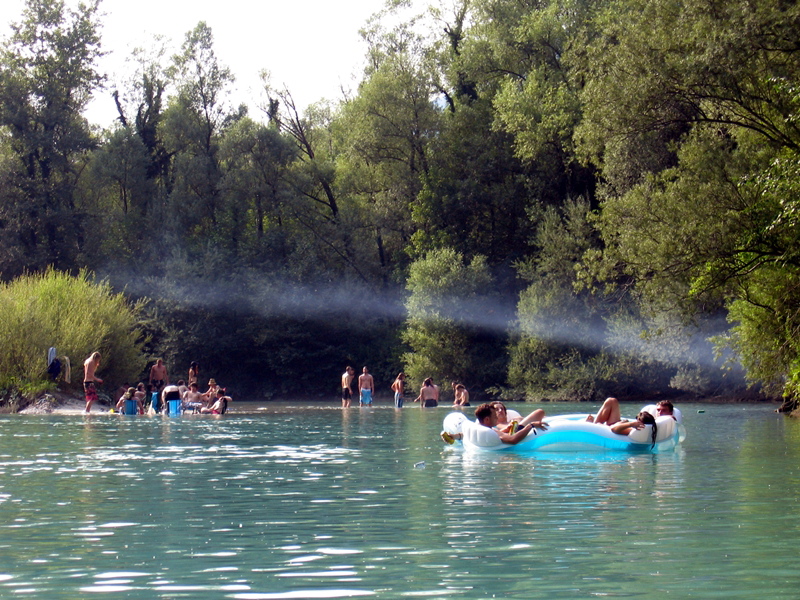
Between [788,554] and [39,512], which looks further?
[39,512]

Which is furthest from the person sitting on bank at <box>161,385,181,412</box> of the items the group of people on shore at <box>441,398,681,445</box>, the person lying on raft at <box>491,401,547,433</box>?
the group of people on shore at <box>441,398,681,445</box>

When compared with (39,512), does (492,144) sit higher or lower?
higher

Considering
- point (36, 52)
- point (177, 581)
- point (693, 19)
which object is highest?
point (36, 52)

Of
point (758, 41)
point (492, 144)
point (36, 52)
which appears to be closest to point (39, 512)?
point (758, 41)

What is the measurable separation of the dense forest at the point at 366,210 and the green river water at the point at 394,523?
2666 centimetres

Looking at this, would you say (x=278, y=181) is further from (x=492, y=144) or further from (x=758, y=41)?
(x=758, y=41)

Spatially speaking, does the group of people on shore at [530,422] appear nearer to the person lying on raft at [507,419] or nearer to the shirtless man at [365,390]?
the person lying on raft at [507,419]

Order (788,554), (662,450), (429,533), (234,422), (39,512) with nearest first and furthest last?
(788,554)
(429,533)
(39,512)
(662,450)
(234,422)

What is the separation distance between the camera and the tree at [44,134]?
5459cm

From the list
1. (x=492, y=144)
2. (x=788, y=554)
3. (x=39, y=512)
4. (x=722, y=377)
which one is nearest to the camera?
(x=788, y=554)

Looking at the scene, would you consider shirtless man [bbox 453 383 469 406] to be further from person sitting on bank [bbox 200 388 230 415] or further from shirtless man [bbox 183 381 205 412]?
shirtless man [bbox 183 381 205 412]

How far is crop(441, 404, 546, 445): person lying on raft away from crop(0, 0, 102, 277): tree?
42.0 metres

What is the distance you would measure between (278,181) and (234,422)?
30886 mm

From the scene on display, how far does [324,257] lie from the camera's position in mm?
55562
